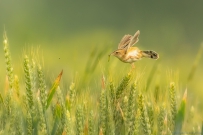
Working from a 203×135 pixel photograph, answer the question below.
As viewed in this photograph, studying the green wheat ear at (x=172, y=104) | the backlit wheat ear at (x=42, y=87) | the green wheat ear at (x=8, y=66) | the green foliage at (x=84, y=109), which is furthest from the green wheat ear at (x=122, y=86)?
the green wheat ear at (x=8, y=66)


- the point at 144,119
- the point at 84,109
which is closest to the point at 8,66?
the point at 84,109

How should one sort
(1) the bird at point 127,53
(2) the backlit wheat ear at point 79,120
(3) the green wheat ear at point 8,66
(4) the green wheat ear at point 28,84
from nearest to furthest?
1. (2) the backlit wheat ear at point 79,120
2. (4) the green wheat ear at point 28,84
3. (3) the green wheat ear at point 8,66
4. (1) the bird at point 127,53

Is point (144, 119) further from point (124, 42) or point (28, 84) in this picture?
point (124, 42)

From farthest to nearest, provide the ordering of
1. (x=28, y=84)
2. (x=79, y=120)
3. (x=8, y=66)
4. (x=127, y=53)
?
(x=127, y=53), (x=8, y=66), (x=28, y=84), (x=79, y=120)

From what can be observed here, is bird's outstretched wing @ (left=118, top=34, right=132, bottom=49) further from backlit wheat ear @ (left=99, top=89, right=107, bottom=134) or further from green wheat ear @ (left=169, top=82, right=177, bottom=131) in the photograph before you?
backlit wheat ear @ (left=99, top=89, right=107, bottom=134)

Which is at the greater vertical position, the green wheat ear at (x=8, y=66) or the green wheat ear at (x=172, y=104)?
the green wheat ear at (x=8, y=66)

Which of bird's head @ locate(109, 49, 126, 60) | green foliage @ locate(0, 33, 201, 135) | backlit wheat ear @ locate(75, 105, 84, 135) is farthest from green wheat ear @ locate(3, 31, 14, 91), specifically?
bird's head @ locate(109, 49, 126, 60)

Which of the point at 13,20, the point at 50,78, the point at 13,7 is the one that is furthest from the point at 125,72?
the point at 13,7

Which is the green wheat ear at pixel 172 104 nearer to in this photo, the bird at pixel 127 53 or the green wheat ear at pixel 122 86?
the green wheat ear at pixel 122 86
